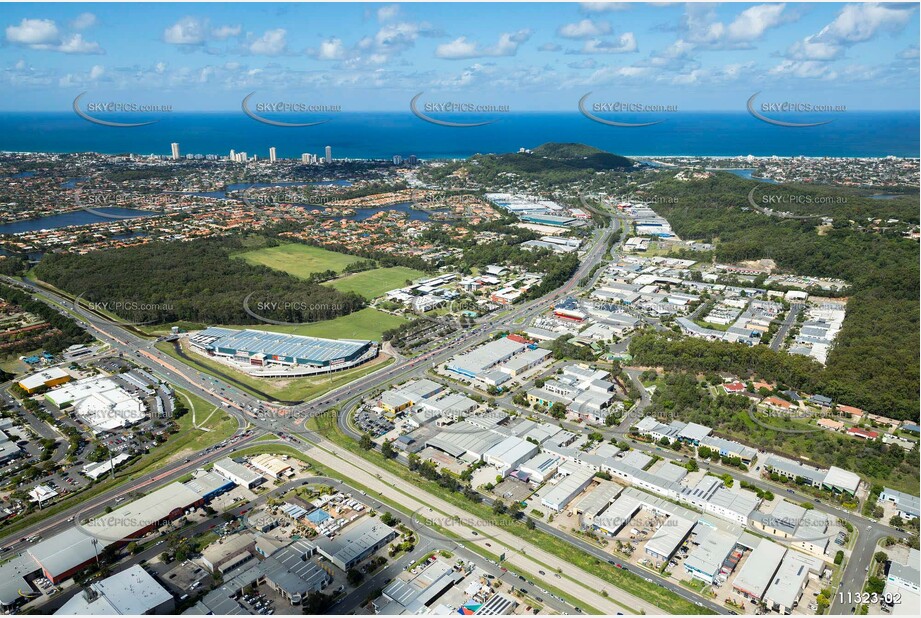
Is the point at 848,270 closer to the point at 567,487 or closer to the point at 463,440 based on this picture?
the point at 567,487

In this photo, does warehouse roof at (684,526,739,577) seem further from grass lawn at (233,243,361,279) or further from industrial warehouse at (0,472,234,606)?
grass lawn at (233,243,361,279)

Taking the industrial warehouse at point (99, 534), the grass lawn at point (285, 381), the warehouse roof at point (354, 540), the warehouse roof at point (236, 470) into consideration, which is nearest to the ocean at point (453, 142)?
the grass lawn at point (285, 381)

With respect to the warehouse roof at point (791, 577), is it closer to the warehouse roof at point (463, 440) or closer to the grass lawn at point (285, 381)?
the warehouse roof at point (463, 440)

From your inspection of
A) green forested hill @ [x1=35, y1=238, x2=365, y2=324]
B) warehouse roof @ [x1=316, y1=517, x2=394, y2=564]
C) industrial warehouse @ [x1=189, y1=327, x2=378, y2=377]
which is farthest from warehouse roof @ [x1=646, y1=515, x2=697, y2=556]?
green forested hill @ [x1=35, y1=238, x2=365, y2=324]

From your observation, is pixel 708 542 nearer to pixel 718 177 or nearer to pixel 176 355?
pixel 176 355

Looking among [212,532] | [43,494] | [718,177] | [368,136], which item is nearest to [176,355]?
[43,494]

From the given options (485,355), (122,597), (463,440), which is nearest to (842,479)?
(463,440)
